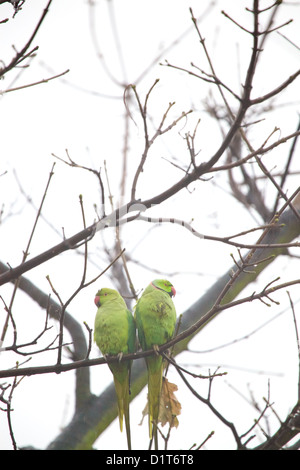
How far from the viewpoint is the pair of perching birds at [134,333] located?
9.66 ft

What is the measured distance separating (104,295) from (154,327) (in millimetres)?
525

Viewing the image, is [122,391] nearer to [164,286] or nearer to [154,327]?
[154,327]

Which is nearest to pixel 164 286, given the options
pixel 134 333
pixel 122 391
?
pixel 134 333

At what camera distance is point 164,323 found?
3.02 metres

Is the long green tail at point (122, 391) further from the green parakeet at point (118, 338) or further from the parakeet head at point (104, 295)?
the parakeet head at point (104, 295)

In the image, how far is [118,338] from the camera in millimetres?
3045

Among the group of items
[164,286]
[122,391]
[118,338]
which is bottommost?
[122,391]

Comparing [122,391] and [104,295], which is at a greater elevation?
[104,295]

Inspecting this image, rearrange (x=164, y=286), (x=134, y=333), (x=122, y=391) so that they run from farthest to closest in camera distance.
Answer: (x=164, y=286)
(x=134, y=333)
(x=122, y=391)

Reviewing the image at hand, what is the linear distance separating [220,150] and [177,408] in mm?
1709

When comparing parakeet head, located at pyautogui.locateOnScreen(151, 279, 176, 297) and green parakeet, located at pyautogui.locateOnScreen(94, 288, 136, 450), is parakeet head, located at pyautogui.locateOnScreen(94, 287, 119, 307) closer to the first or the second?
green parakeet, located at pyautogui.locateOnScreen(94, 288, 136, 450)

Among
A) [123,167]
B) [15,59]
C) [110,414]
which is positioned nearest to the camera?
[15,59]
